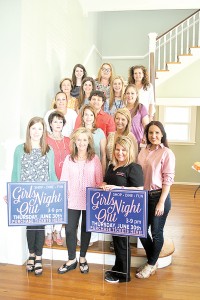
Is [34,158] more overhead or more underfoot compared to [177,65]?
more underfoot

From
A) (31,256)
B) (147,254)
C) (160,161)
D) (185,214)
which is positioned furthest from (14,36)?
(185,214)

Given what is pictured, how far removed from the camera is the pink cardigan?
2.65m

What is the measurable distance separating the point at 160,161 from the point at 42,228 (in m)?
1.16

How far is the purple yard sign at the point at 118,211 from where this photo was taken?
8.09 feet

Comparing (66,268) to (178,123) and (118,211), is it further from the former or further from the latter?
(178,123)

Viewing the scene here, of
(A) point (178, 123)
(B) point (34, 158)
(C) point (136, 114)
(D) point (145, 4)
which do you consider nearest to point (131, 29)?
(A) point (178, 123)

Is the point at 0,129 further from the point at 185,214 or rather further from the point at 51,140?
the point at 185,214

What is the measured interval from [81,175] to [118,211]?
40 centimetres

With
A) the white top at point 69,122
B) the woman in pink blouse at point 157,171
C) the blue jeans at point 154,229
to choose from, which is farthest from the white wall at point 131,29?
the blue jeans at point 154,229

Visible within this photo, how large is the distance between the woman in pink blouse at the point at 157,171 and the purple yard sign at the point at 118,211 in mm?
264

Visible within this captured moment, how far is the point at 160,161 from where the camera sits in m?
2.62

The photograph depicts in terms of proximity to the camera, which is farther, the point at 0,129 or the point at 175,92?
the point at 175,92

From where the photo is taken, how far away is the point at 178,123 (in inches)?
312

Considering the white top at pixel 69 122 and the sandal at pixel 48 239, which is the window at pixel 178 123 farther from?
the sandal at pixel 48 239
